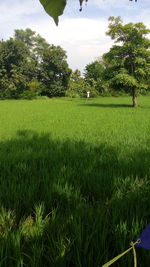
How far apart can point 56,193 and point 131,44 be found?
→ 1444 cm

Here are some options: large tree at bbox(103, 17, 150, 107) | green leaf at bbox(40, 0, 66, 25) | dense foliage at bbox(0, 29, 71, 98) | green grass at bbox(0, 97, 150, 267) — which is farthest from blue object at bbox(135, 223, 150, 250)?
dense foliage at bbox(0, 29, 71, 98)

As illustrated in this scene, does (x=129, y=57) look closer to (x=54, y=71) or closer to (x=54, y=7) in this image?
(x=54, y=7)

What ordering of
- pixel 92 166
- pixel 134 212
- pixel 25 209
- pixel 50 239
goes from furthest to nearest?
pixel 92 166 < pixel 25 209 < pixel 134 212 < pixel 50 239

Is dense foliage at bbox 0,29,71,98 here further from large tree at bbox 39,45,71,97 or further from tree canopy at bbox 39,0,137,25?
tree canopy at bbox 39,0,137,25

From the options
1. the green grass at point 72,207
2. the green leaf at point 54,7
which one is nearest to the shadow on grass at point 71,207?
the green grass at point 72,207

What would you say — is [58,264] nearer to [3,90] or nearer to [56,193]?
[56,193]

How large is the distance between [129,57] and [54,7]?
51.3 ft

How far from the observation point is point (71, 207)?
1801 mm

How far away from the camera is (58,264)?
1089 mm

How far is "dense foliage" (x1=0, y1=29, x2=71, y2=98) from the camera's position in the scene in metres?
30.8

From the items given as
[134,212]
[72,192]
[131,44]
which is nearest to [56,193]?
[72,192]

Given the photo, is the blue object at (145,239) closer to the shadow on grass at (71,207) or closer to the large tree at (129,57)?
the shadow on grass at (71,207)

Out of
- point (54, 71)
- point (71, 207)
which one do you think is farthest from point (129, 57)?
point (54, 71)

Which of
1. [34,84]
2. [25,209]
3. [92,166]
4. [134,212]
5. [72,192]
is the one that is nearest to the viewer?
[134,212]
